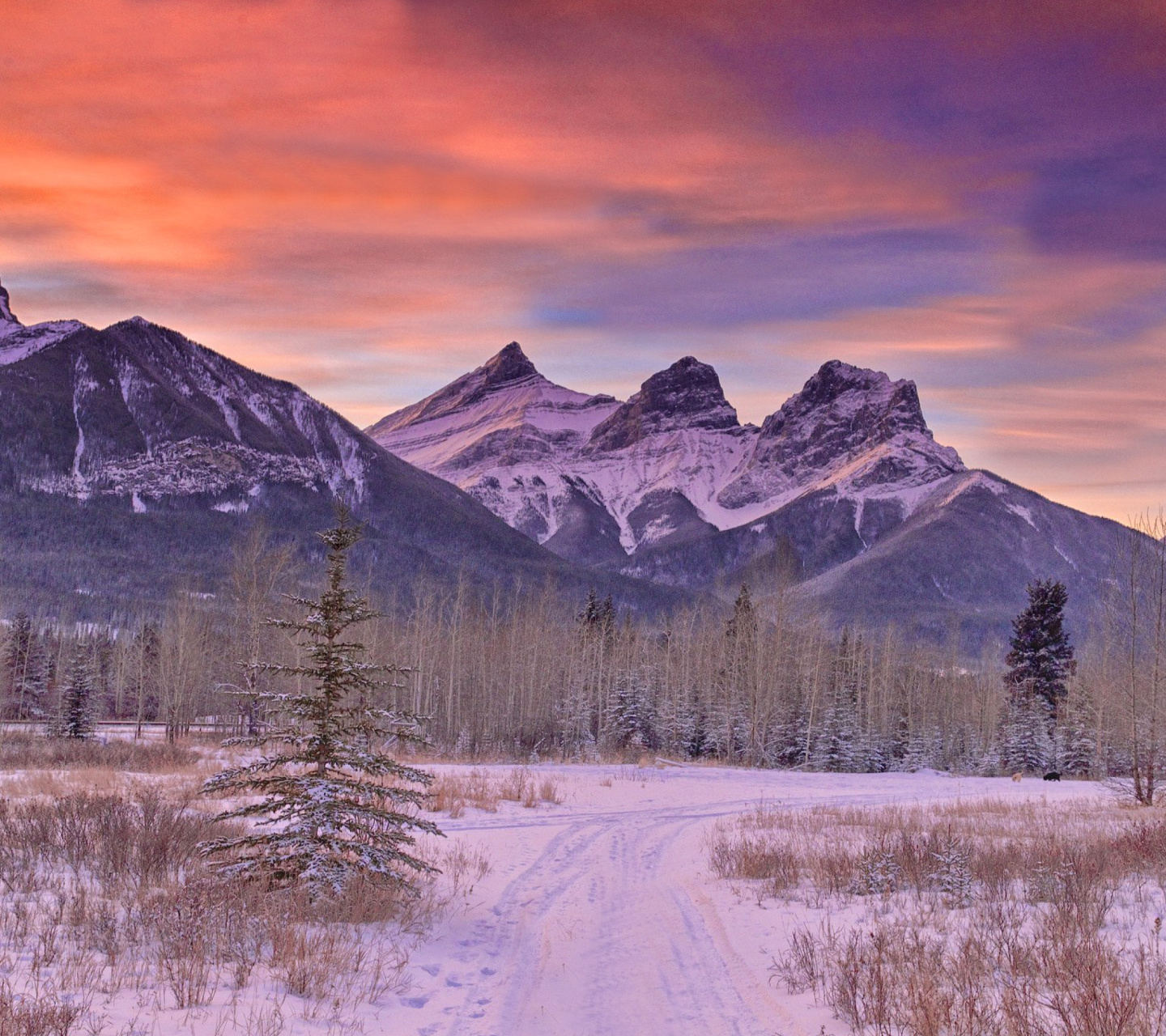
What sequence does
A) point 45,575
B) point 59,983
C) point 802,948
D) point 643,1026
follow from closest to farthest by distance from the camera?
1. point 59,983
2. point 643,1026
3. point 802,948
4. point 45,575

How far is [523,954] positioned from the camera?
9148 mm

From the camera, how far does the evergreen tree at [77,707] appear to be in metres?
43.3

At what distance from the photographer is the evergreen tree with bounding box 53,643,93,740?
142 ft

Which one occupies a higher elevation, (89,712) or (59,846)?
(59,846)

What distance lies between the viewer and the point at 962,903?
10484mm

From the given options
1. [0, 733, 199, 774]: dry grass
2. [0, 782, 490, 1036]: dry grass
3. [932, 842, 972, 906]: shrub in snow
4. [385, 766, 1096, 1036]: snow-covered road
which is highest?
[0, 782, 490, 1036]: dry grass

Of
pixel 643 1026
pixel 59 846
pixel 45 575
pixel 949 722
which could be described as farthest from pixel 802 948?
pixel 45 575

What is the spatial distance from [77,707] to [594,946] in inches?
1699

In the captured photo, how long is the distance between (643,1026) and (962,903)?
5.16 meters

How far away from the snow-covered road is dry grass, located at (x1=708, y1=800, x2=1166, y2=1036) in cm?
56

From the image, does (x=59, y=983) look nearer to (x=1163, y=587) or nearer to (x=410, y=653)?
(x=1163, y=587)

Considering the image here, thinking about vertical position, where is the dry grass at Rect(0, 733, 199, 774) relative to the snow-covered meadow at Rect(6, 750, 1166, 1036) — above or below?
below

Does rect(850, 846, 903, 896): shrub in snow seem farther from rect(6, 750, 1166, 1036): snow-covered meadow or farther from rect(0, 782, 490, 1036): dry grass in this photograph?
rect(0, 782, 490, 1036): dry grass

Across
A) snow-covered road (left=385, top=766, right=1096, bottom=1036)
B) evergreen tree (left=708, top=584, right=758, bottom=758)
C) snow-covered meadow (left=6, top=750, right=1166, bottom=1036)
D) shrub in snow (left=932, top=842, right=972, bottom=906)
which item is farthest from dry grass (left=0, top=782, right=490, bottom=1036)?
evergreen tree (left=708, top=584, right=758, bottom=758)
